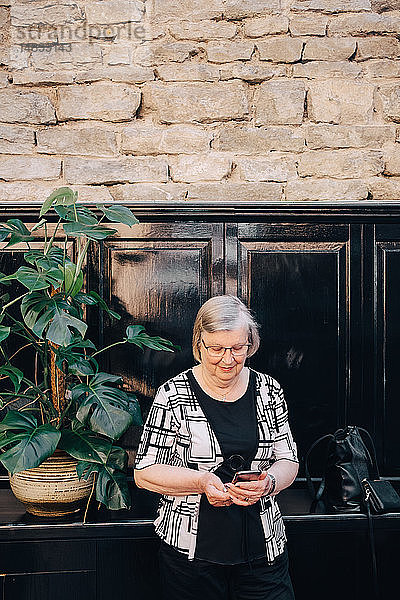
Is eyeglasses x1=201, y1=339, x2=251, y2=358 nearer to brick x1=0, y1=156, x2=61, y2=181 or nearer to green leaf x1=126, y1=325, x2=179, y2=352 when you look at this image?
green leaf x1=126, y1=325, x2=179, y2=352

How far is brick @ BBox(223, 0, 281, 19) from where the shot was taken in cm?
309

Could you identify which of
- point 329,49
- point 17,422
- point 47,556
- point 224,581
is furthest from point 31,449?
point 329,49

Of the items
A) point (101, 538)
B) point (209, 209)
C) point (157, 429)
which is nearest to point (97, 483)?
point (101, 538)

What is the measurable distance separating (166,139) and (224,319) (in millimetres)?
1327

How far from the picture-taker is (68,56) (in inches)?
122

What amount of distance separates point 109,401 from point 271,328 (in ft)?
2.72

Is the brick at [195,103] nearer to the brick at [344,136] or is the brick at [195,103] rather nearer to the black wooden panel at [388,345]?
the brick at [344,136]

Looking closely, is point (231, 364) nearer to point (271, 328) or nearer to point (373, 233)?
point (271, 328)

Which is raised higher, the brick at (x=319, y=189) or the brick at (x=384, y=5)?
the brick at (x=384, y=5)

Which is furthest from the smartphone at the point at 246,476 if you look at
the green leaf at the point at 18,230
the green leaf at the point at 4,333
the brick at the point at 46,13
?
the brick at the point at 46,13

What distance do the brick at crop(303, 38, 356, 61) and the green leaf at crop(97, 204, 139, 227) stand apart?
4.04 feet

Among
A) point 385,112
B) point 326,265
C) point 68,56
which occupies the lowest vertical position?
point 326,265

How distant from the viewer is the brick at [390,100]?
10.2 ft

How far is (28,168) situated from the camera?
3.05 meters
